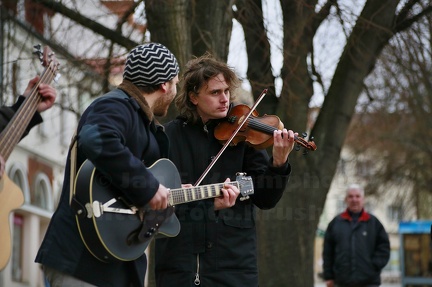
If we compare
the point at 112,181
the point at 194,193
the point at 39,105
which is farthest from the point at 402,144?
the point at 112,181

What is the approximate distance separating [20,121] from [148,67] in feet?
3.75

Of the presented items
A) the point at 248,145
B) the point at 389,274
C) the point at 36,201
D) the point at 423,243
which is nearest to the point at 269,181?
the point at 248,145

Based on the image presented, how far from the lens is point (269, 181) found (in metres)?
6.09

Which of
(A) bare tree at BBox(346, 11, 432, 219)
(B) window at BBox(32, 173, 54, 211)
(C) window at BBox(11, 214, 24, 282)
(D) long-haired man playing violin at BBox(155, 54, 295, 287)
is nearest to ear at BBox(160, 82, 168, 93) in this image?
(D) long-haired man playing violin at BBox(155, 54, 295, 287)

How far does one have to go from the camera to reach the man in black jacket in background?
11367mm

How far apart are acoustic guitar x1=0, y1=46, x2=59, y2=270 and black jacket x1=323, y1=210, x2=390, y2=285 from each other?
5.88m

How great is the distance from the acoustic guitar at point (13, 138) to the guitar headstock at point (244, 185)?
1306 millimetres

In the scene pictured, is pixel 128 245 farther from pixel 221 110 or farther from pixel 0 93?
pixel 0 93

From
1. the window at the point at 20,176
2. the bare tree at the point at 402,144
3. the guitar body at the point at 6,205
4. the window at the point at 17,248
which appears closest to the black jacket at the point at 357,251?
the guitar body at the point at 6,205

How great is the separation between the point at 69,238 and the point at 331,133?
7.20 meters

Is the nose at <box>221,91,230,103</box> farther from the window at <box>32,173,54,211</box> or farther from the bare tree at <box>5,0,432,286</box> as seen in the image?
the window at <box>32,173,54,211</box>

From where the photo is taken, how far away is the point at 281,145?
Answer: 6012mm

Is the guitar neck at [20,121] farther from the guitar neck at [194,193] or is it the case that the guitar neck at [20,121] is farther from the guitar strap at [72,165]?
the guitar neck at [194,193]

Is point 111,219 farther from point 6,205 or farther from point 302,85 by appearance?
point 302,85
